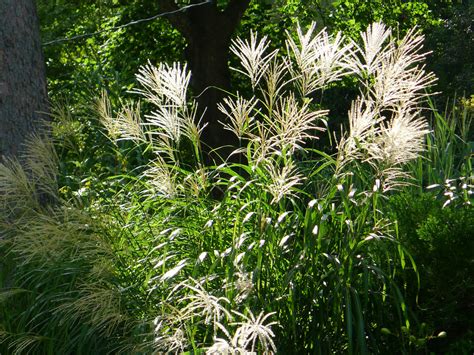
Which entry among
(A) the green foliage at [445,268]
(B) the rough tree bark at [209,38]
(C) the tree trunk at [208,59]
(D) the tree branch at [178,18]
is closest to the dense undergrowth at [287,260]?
(A) the green foliage at [445,268]

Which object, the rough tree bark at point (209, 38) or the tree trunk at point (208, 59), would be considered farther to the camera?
the rough tree bark at point (209, 38)

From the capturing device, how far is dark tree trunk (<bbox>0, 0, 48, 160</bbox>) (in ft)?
22.8

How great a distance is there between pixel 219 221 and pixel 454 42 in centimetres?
1809

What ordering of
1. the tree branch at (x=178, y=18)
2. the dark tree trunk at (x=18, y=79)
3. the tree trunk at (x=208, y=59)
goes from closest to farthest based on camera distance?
the dark tree trunk at (x=18, y=79), the tree trunk at (x=208, y=59), the tree branch at (x=178, y=18)

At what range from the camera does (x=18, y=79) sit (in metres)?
7.02

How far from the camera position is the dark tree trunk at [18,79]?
6.95m

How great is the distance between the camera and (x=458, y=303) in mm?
4656

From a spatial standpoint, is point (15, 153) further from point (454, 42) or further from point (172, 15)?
point (454, 42)

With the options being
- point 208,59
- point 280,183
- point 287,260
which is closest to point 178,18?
point 208,59

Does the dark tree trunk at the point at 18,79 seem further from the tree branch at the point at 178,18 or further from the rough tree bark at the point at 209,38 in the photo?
the tree branch at the point at 178,18

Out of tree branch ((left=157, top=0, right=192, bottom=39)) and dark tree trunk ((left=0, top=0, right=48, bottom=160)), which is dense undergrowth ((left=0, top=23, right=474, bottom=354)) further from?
tree branch ((left=157, top=0, right=192, bottom=39))

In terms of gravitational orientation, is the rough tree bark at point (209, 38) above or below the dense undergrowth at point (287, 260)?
above

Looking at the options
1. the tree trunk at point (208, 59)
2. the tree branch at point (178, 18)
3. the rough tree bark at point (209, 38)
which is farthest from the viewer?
the tree branch at point (178, 18)

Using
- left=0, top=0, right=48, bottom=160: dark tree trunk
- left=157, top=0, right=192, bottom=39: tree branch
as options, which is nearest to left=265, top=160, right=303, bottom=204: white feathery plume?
left=0, top=0, right=48, bottom=160: dark tree trunk
